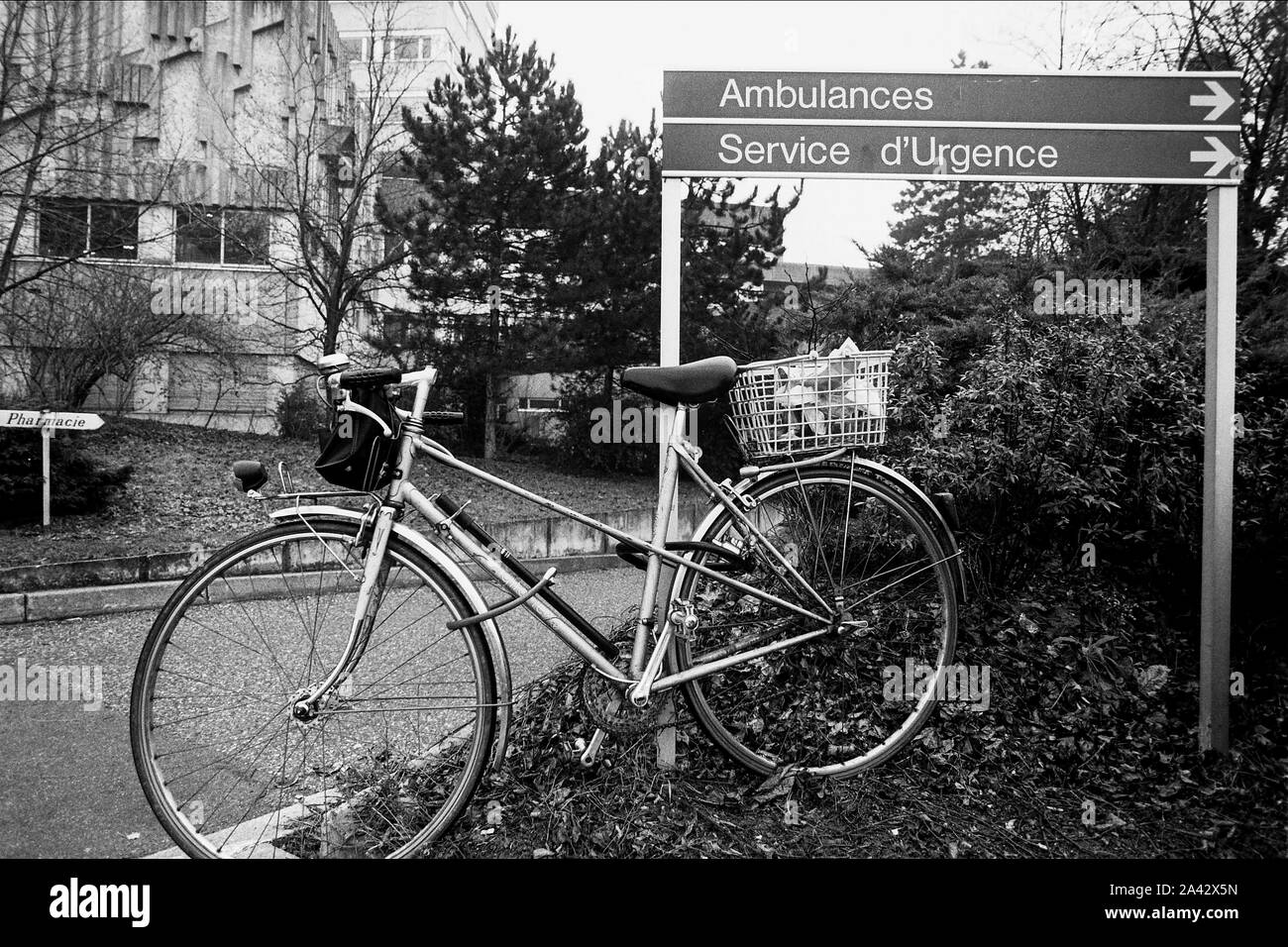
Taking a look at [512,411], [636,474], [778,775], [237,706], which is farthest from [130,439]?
[778,775]

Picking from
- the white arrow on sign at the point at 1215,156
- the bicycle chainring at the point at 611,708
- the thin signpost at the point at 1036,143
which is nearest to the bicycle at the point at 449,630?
the bicycle chainring at the point at 611,708

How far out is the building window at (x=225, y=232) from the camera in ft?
37.2

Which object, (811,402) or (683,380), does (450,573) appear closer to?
(683,380)

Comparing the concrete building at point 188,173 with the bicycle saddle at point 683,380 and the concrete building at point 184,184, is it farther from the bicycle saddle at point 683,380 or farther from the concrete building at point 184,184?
the bicycle saddle at point 683,380

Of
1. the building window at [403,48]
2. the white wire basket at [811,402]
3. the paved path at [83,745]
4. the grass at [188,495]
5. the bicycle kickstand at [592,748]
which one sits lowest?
the paved path at [83,745]

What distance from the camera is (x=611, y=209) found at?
1022 centimetres

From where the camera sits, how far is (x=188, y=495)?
341 inches

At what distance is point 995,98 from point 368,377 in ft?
7.12

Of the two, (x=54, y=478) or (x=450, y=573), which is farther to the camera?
(x=54, y=478)

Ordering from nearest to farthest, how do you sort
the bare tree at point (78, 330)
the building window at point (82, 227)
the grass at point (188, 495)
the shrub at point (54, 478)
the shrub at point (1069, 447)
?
1. the shrub at point (1069, 447)
2. the grass at point (188, 495)
3. the shrub at point (54, 478)
4. the building window at point (82, 227)
5. the bare tree at point (78, 330)

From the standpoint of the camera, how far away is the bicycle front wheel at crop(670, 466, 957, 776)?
2596 millimetres

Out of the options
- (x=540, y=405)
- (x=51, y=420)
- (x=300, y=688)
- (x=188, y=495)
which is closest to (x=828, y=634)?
(x=300, y=688)

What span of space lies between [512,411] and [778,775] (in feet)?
27.7

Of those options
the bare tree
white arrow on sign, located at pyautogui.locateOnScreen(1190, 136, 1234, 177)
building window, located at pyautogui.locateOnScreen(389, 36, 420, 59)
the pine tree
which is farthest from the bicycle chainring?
building window, located at pyautogui.locateOnScreen(389, 36, 420, 59)
